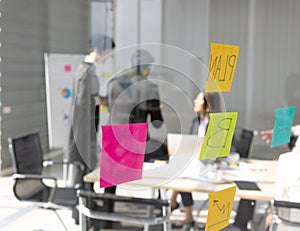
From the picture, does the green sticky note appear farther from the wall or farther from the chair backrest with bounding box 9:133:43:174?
the wall

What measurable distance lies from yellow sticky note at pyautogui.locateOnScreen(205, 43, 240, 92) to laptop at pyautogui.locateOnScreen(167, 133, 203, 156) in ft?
0.40

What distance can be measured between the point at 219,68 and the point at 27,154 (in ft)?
7.52

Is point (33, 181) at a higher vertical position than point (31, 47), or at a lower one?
lower

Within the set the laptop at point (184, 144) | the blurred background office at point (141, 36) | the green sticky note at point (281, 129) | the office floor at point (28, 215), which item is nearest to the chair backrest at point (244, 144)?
the office floor at point (28, 215)

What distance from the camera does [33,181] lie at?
9.84ft

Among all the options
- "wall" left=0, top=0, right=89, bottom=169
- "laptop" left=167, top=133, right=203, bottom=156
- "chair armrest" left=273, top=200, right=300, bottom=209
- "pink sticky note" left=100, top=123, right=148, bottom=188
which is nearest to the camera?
"pink sticky note" left=100, top=123, right=148, bottom=188

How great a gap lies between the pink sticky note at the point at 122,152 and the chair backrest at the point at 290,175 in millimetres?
568

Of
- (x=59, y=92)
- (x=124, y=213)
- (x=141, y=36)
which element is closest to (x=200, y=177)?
(x=124, y=213)

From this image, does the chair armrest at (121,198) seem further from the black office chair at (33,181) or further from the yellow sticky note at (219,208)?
the black office chair at (33,181)

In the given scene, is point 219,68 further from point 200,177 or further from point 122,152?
point 200,177

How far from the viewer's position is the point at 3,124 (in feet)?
14.7

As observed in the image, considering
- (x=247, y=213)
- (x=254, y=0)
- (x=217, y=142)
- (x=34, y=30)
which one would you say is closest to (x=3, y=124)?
(x=34, y=30)

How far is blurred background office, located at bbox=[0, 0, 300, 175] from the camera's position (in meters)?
4.54

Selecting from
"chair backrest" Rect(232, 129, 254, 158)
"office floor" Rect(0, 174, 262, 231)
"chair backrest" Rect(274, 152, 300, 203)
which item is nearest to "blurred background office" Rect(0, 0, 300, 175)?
"chair backrest" Rect(232, 129, 254, 158)
